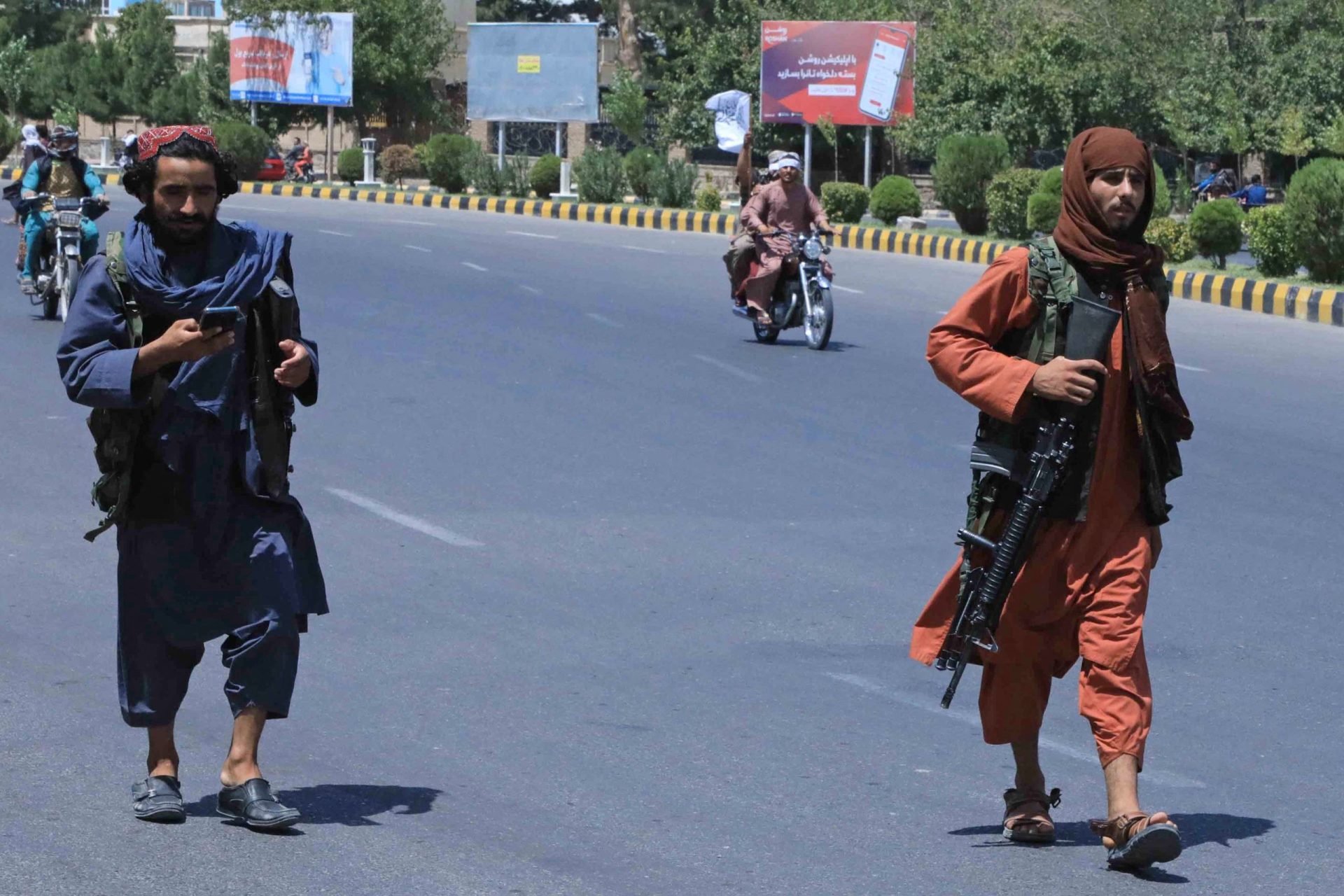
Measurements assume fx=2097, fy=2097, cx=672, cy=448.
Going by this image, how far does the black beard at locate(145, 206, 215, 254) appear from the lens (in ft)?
13.9

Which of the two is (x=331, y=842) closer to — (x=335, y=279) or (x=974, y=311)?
(x=974, y=311)

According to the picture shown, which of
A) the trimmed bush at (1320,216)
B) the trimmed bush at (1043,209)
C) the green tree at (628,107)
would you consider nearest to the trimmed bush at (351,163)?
the green tree at (628,107)

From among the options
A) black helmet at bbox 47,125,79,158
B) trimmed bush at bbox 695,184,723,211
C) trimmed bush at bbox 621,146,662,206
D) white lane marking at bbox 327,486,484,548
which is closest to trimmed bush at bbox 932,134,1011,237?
trimmed bush at bbox 695,184,723,211

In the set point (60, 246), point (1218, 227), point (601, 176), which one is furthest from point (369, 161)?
point (60, 246)

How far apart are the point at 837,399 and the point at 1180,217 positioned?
21.9m

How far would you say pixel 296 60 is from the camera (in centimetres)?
4300

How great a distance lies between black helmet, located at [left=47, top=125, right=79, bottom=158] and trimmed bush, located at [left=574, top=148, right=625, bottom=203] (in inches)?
776

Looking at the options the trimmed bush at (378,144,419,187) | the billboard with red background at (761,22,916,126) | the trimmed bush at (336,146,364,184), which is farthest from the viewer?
the trimmed bush at (336,146,364,184)

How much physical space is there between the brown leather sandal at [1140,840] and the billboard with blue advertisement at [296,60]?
3892 centimetres

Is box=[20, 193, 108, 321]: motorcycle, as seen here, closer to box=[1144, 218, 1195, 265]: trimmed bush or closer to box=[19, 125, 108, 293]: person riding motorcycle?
box=[19, 125, 108, 293]: person riding motorcycle

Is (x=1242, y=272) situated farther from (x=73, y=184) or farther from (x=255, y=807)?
(x=255, y=807)

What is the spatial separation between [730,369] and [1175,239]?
37.7ft

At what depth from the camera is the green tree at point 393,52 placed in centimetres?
4738

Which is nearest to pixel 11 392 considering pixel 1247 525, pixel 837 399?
pixel 837 399
